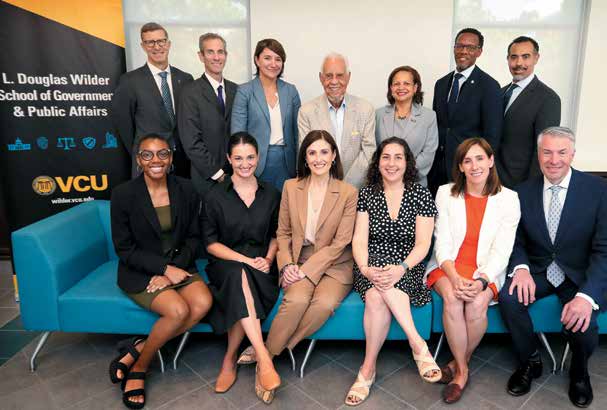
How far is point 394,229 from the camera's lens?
2.66 metres

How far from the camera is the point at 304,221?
2732 mm

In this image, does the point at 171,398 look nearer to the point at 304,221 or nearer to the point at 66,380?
the point at 66,380

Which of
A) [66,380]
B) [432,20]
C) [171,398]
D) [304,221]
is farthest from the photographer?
[432,20]

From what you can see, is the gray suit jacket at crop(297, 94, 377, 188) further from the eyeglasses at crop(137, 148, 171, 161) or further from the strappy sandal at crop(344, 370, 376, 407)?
the strappy sandal at crop(344, 370, 376, 407)

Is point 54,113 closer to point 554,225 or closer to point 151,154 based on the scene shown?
point 151,154

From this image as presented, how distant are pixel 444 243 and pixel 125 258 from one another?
6.01ft

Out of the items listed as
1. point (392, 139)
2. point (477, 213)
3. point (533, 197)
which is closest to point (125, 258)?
point (392, 139)

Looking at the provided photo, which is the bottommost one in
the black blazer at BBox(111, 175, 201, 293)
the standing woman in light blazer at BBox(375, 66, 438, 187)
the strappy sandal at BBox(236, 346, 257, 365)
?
the strappy sandal at BBox(236, 346, 257, 365)

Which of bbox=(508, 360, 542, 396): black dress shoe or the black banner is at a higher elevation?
the black banner

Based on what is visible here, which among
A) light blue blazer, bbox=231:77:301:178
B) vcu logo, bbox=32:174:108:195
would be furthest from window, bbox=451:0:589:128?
vcu logo, bbox=32:174:108:195

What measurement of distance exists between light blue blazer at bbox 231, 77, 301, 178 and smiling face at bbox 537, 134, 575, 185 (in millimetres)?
1642

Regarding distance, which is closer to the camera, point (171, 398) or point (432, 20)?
point (171, 398)

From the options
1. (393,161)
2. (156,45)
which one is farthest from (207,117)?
(393,161)

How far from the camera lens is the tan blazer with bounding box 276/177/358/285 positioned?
8.84 feet
